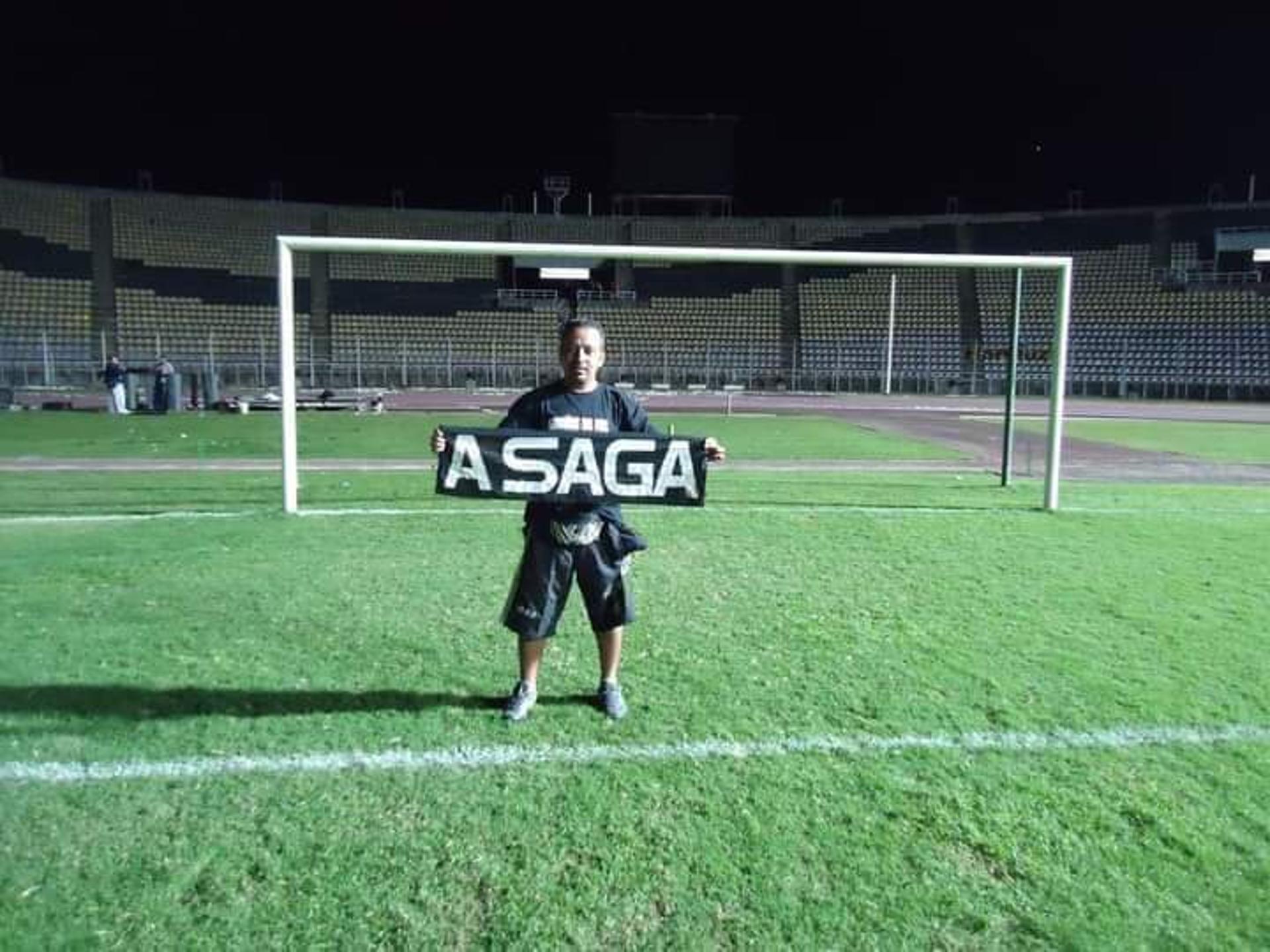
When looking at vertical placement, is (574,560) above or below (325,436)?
above

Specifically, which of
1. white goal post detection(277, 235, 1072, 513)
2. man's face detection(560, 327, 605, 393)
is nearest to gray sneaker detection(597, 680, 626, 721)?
man's face detection(560, 327, 605, 393)

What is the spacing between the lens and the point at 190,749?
329 cm

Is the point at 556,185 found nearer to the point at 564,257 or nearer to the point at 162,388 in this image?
the point at 162,388

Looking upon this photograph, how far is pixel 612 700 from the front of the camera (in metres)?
3.69

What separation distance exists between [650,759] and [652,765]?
48 millimetres

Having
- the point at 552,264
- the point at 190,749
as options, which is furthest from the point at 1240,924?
the point at 552,264

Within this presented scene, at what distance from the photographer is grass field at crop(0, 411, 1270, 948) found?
2404 mm

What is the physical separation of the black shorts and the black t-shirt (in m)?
0.08

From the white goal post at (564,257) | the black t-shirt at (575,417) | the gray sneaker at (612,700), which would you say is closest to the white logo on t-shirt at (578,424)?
the black t-shirt at (575,417)

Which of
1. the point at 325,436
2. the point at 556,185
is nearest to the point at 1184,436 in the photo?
the point at 325,436

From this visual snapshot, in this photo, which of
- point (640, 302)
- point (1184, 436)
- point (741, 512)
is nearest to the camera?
point (741, 512)

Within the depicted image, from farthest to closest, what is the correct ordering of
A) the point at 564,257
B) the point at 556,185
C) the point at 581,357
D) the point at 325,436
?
the point at 556,185 → the point at 325,436 → the point at 564,257 → the point at 581,357

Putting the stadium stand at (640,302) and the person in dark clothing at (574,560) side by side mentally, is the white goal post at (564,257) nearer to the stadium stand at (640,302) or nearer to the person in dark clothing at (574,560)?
the person in dark clothing at (574,560)

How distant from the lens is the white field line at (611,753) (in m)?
3.11
